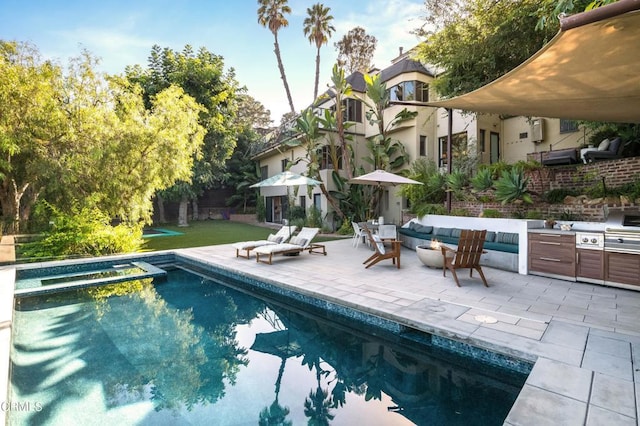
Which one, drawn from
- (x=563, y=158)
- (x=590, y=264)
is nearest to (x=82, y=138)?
(x=590, y=264)

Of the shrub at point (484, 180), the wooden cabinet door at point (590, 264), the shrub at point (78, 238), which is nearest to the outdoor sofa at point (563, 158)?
the shrub at point (484, 180)

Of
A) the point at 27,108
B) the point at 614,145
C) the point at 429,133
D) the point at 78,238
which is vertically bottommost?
the point at 78,238

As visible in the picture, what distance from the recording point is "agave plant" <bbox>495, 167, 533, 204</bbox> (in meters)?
8.38

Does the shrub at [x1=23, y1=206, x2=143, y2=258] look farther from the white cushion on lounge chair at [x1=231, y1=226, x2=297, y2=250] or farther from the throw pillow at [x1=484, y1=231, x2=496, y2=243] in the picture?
the throw pillow at [x1=484, y1=231, x2=496, y2=243]

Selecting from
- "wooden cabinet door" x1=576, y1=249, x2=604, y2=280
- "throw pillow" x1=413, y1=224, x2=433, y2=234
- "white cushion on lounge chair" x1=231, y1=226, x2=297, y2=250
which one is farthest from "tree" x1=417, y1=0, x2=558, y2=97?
"white cushion on lounge chair" x1=231, y1=226, x2=297, y2=250

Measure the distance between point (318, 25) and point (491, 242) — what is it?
21825 millimetres

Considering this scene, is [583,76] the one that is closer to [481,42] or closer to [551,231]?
[551,231]

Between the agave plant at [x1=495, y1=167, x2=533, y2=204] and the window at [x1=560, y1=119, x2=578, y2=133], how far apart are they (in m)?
6.25

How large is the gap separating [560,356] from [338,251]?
7.34 m

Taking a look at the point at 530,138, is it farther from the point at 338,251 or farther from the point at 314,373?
the point at 314,373

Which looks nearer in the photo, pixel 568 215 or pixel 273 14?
pixel 568 215

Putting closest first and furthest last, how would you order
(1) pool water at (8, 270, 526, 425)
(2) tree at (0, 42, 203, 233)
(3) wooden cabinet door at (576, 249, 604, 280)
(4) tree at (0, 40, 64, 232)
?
(1) pool water at (8, 270, 526, 425) < (3) wooden cabinet door at (576, 249, 604, 280) < (4) tree at (0, 40, 64, 232) < (2) tree at (0, 42, 203, 233)

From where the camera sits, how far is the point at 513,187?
27.6 ft

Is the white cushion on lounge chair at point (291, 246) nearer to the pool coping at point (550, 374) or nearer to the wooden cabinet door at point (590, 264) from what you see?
the pool coping at point (550, 374)
